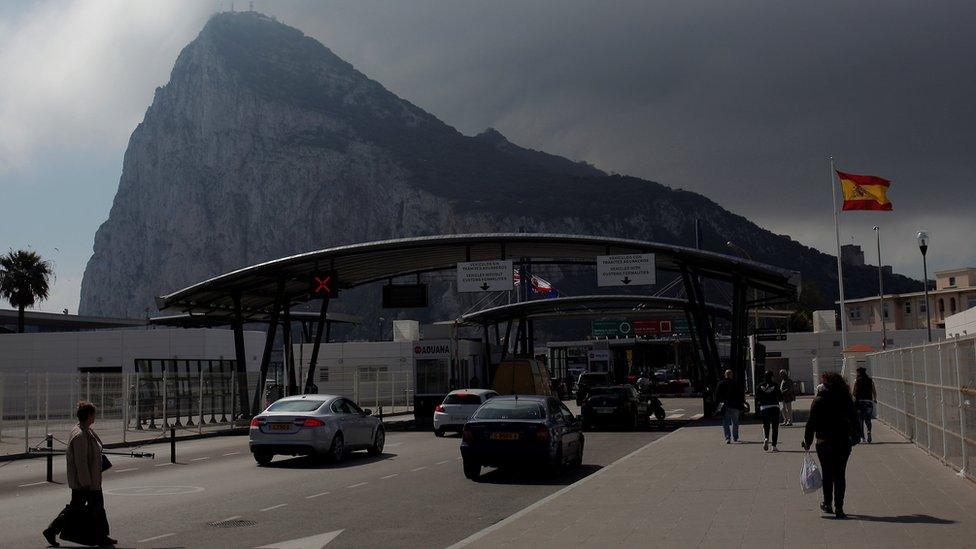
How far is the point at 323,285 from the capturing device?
3909 centimetres

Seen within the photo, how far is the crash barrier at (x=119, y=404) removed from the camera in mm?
27328

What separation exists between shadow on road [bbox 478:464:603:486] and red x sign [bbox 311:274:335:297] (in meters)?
20.5

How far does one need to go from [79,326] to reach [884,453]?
74.8m

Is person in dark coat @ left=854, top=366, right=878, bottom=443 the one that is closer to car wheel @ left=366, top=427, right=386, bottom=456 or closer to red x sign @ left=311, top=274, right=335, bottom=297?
car wheel @ left=366, top=427, right=386, bottom=456

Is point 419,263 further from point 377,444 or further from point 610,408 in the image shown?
point 377,444

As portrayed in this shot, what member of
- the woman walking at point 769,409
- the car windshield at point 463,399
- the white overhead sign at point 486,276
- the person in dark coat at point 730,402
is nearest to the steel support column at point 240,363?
the white overhead sign at point 486,276

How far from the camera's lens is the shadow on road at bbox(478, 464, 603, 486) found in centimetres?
1742

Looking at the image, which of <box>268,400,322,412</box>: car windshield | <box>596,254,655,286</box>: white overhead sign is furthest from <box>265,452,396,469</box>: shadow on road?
<box>596,254,655,286</box>: white overhead sign

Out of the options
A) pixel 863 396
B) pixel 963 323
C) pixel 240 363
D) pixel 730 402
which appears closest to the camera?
pixel 863 396

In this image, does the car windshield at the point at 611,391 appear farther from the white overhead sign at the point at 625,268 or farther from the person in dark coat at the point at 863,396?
the person in dark coat at the point at 863,396

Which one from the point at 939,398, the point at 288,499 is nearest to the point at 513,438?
the point at 288,499

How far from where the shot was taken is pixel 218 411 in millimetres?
37344

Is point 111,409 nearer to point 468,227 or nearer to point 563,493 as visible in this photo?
point 563,493

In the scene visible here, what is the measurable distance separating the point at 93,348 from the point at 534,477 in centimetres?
4567
